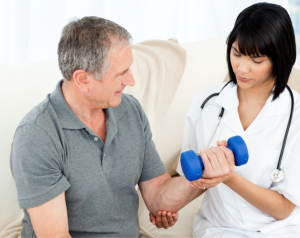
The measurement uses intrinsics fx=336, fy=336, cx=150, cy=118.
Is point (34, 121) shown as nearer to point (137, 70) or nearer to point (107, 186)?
point (107, 186)

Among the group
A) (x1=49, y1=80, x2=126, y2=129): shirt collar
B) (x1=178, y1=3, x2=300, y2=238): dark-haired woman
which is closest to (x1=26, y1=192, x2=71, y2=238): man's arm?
(x1=49, y1=80, x2=126, y2=129): shirt collar

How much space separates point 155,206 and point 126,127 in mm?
339

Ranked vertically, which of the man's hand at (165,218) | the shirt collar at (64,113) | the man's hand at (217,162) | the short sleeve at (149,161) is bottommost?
the man's hand at (165,218)

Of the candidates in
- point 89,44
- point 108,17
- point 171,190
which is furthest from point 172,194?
point 108,17

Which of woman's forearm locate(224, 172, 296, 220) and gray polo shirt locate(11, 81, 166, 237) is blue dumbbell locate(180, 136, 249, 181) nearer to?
woman's forearm locate(224, 172, 296, 220)

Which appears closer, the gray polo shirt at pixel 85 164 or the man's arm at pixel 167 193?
the gray polo shirt at pixel 85 164

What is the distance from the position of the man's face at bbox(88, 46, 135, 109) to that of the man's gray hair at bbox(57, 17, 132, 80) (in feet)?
0.06

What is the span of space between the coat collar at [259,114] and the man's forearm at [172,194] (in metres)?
0.28

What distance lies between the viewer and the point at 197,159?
3.33 feet

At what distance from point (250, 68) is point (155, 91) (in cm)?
75

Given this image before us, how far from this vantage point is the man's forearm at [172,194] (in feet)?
4.22

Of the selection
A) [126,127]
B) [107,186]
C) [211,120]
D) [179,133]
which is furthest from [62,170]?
[179,133]

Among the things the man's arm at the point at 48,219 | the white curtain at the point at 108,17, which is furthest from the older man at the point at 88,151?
the white curtain at the point at 108,17

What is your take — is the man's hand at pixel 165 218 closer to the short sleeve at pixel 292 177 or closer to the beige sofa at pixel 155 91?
the beige sofa at pixel 155 91
